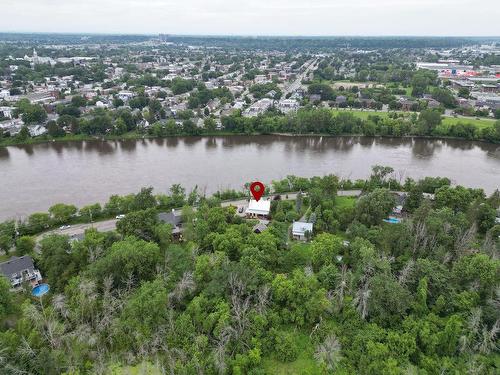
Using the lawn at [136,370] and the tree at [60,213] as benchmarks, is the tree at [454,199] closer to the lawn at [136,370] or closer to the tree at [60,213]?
the lawn at [136,370]

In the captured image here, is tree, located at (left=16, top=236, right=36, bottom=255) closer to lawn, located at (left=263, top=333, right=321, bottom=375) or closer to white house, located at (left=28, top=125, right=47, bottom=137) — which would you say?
lawn, located at (left=263, top=333, right=321, bottom=375)

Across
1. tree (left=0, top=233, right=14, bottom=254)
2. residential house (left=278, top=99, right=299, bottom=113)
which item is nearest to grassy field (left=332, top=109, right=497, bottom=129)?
residential house (left=278, top=99, right=299, bottom=113)

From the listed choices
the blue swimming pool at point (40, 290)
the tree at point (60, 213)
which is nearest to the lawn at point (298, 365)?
the blue swimming pool at point (40, 290)

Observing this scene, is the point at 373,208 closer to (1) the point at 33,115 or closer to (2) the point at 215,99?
(1) the point at 33,115

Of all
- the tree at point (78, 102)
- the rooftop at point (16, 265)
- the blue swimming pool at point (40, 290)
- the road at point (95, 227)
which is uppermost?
the tree at point (78, 102)

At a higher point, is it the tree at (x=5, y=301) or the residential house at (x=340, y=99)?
the residential house at (x=340, y=99)

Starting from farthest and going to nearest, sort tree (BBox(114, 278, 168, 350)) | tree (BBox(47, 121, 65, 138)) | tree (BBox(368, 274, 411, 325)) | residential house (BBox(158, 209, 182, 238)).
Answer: tree (BBox(47, 121, 65, 138)) < residential house (BBox(158, 209, 182, 238)) < tree (BBox(368, 274, 411, 325)) < tree (BBox(114, 278, 168, 350))

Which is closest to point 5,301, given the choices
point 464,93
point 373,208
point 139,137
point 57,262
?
point 57,262

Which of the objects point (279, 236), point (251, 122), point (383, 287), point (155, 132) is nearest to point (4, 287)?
point (279, 236)
